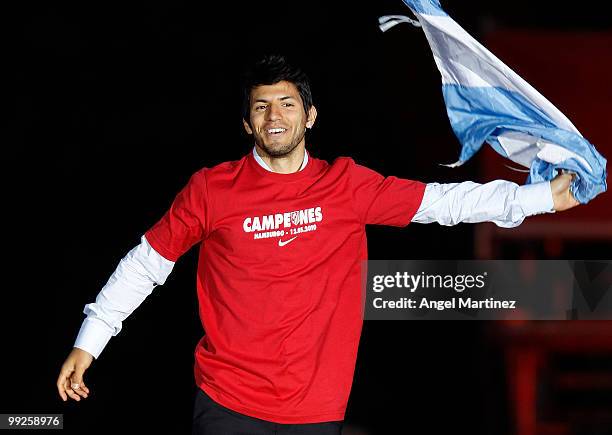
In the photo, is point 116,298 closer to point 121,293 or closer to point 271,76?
point 121,293

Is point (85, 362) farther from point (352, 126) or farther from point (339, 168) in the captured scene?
point (352, 126)

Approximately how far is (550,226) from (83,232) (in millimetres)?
1762

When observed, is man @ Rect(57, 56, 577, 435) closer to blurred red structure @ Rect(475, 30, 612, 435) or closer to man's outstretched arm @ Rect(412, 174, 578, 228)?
man's outstretched arm @ Rect(412, 174, 578, 228)

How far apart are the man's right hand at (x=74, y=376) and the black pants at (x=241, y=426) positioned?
0.30 metres

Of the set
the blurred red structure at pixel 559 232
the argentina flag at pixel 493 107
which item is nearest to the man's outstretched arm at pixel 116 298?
the argentina flag at pixel 493 107

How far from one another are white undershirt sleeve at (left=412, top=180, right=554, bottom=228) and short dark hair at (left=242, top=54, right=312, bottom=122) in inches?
15.1

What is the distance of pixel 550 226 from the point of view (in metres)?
4.29

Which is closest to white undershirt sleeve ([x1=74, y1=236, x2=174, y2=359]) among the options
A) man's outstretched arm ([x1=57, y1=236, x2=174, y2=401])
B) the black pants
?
man's outstretched arm ([x1=57, y1=236, x2=174, y2=401])

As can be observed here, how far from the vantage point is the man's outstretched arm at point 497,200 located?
2512 mm

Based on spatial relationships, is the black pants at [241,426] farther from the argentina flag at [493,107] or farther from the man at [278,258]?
the argentina flag at [493,107]

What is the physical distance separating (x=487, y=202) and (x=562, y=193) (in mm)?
168

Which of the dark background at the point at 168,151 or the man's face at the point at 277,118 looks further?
the dark background at the point at 168,151

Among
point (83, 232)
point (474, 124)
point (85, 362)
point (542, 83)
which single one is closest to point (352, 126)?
point (542, 83)

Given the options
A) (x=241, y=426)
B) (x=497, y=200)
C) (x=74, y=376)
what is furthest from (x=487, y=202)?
(x=74, y=376)
